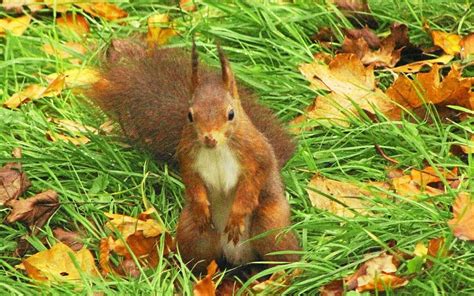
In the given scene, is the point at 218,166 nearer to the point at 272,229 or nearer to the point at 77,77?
the point at 272,229

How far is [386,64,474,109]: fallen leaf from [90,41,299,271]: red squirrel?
470 mm

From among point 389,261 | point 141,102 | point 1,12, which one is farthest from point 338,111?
point 1,12

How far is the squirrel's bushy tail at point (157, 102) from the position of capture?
3.66 meters

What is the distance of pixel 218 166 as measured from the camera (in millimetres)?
3248

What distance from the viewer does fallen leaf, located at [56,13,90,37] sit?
470cm

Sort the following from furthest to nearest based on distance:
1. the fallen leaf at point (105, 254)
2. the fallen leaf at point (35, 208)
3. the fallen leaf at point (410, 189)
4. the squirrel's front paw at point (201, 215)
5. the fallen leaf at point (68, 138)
→ the fallen leaf at point (68, 138) < the fallen leaf at point (35, 208) < the fallen leaf at point (410, 189) < the fallen leaf at point (105, 254) < the squirrel's front paw at point (201, 215)

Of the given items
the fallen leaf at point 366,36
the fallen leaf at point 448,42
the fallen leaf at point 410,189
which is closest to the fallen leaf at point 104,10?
the fallen leaf at point 366,36

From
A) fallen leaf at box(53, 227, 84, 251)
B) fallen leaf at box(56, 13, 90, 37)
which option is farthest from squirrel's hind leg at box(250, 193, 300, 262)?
fallen leaf at box(56, 13, 90, 37)

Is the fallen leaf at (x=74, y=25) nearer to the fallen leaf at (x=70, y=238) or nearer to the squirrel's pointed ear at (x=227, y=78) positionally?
the fallen leaf at (x=70, y=238)

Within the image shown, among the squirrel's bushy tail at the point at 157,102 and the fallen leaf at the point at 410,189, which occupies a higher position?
the squirrel's bushy tail at the point at 157,102

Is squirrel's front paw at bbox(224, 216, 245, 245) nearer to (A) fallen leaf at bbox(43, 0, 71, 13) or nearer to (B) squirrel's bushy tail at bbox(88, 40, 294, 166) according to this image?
(B) squirrel's bushy tail at bbox(88, 40, 294, 166)

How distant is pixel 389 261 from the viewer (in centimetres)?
314

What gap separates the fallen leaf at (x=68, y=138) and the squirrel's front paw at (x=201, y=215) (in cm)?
83

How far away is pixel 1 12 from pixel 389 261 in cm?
224
